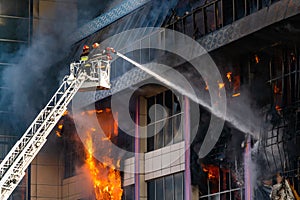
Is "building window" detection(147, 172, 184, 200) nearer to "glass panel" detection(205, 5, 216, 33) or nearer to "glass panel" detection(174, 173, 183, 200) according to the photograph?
"glass panel" detection(174, 173, 183, 200)

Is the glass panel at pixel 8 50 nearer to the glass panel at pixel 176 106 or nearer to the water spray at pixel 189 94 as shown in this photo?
the water spray at pixel 189 94

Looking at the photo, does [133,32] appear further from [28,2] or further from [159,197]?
[28,2]

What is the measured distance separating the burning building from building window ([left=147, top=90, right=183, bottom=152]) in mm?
48

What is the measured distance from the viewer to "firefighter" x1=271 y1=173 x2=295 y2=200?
30.8 m

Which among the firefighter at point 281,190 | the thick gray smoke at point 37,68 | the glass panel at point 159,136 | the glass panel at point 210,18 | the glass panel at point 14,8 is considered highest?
the glass panel at point 14,8

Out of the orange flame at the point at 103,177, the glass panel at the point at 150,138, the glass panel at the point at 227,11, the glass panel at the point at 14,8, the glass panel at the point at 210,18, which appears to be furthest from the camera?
the glass panel at the point at 14,8

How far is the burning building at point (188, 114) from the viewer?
31578 mm

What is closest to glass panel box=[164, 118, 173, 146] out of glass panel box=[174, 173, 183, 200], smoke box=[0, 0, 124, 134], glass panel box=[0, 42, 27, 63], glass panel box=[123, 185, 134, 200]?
glass panel box=[174, 173, 183, 200]

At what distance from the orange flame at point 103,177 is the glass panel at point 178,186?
4.27m

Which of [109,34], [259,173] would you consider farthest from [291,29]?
[109,34]

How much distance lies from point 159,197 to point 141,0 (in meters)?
8.37

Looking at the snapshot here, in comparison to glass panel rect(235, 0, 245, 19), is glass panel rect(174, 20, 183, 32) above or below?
above

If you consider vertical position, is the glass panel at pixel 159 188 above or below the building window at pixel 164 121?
below

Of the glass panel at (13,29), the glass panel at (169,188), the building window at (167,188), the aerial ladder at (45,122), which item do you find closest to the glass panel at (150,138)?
the building window at (167,188)
